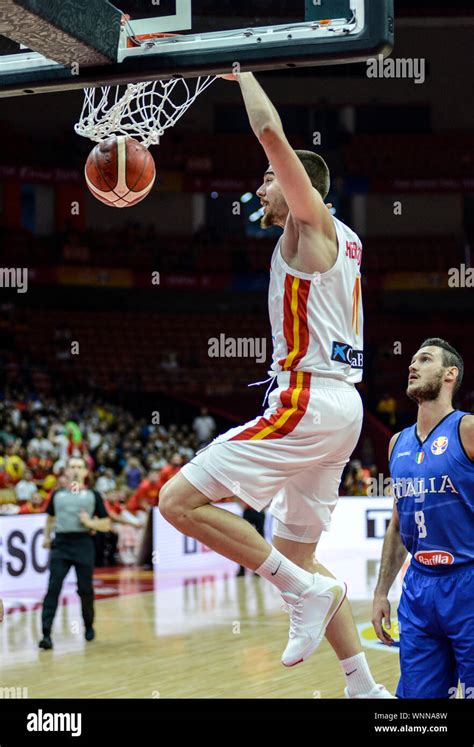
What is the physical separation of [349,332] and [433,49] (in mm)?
23923

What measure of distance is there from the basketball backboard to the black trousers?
6261 mm

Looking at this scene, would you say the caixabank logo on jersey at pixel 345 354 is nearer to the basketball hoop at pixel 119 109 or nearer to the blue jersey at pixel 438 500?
the blue jersey at pixel 438 500

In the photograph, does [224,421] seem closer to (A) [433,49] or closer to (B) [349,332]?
(A) [433,49]

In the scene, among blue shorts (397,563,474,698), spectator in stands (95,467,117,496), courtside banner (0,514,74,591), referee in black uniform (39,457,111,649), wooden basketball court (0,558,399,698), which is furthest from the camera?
spectator in stands (95,467,117,496)

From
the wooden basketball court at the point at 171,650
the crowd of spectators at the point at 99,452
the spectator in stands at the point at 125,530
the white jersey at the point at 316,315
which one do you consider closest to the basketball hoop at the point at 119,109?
the white jersey at the point at 316,315

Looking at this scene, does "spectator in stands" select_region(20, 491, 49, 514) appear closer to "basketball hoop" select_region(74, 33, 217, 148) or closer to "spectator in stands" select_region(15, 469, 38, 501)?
"spectator in stands" select_region(15, 469, 38, 501)

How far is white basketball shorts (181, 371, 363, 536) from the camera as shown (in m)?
3.99

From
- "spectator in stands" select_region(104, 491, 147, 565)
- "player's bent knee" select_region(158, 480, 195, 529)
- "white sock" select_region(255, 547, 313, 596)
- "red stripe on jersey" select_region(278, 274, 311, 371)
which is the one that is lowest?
"spectator in stands" select_region(104, 491, 147, 565)

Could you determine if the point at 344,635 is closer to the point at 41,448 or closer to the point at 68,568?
the point at 68,568

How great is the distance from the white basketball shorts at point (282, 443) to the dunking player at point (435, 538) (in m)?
0.60

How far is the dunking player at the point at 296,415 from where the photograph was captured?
3973mm

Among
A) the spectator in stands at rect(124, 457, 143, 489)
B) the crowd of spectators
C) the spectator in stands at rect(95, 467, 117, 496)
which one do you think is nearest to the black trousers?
the crowd of spectators
